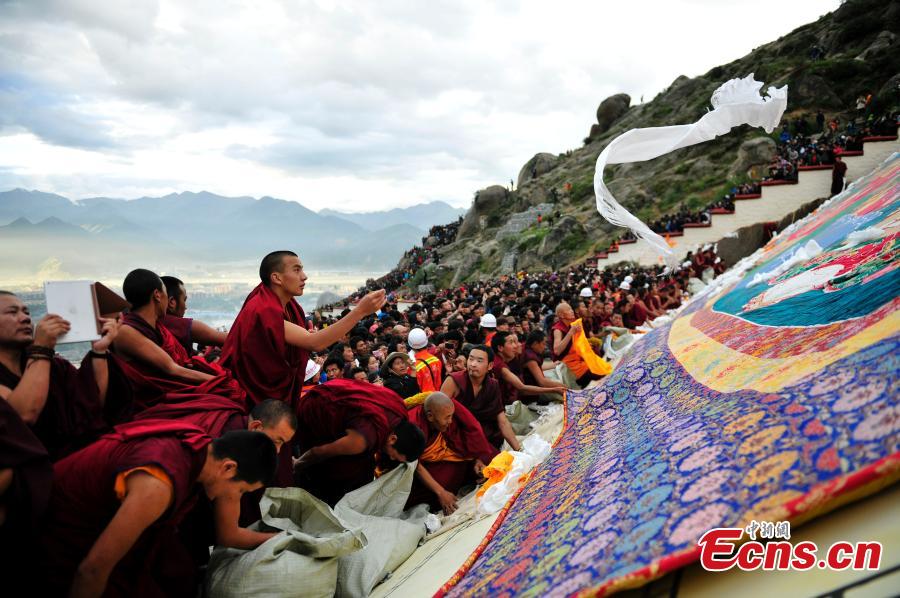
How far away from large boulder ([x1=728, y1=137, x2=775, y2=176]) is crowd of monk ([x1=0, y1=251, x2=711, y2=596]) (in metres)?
24.3

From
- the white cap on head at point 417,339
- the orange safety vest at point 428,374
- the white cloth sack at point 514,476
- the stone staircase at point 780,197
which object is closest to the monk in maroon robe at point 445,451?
the white cloth sack at point 514,476

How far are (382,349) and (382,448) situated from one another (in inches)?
120

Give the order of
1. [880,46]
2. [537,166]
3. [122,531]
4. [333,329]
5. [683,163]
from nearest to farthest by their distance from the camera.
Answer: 1. [122,531]
2. [333,329]
3. [880,46]
4. [683,163]
5. [537,166]

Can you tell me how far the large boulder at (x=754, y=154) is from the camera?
23.1m

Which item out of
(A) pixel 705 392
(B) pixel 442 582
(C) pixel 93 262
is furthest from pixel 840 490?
(C) pixel 93 262

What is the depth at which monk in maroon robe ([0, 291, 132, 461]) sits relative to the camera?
1.80 meters

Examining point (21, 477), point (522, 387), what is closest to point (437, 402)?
point (522, 387)

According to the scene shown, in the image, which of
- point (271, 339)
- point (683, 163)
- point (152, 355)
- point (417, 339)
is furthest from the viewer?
point (683, 163)

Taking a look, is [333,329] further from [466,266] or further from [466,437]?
[466,266]

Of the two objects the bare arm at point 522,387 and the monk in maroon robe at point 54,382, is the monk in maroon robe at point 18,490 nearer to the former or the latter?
the monk in maroon robe at point 54,382

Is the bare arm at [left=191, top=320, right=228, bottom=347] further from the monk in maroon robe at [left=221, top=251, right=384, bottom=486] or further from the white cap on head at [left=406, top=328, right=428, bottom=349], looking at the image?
the white cap on head at [left=406, top=328, right=428, bottom=349]

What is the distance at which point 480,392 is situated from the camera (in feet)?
13.3

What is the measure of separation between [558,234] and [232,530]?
27604 mm

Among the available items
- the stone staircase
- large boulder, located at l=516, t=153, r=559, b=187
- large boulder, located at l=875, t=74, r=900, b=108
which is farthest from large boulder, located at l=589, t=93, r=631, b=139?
the stone staircase
